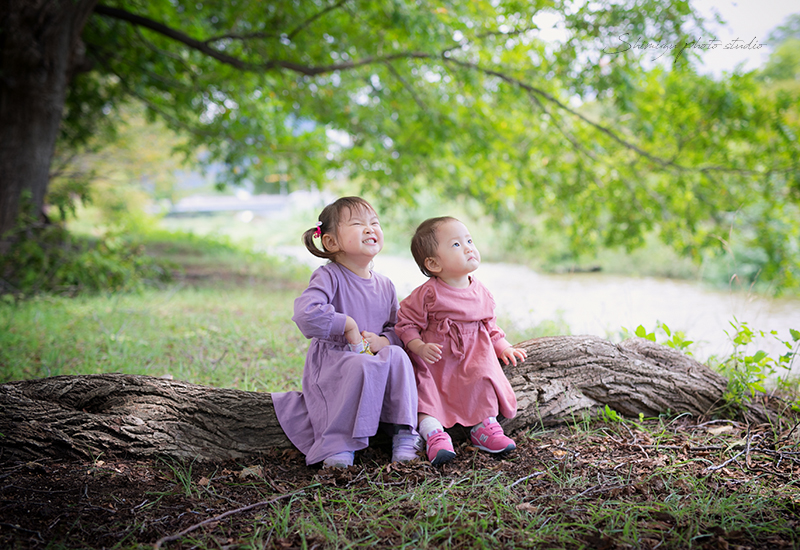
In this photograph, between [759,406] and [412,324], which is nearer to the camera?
[412,324]

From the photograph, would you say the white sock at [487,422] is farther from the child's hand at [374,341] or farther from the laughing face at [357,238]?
the laughing face at [357,238]

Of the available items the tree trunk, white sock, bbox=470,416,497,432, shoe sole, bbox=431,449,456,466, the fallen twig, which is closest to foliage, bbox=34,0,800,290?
the tree trunk

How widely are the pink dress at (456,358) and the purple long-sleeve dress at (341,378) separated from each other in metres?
0.13

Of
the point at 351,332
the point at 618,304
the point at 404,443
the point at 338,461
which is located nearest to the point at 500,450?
the point at 404,443

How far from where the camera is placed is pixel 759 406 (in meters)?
2.71

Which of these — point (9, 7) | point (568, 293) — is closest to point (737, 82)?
point (568, 293)

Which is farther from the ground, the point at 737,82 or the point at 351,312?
the point at 737,82

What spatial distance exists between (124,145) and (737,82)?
13.0m

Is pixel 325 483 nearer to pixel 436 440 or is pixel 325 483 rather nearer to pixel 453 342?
pixel 436 440

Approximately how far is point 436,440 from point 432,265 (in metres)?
0.81

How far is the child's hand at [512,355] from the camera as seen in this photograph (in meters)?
2.57

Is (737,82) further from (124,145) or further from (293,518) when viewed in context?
(124,145)

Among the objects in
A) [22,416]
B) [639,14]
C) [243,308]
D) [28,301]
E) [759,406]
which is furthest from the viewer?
[243,308]

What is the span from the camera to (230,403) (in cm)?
242
